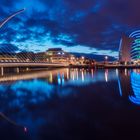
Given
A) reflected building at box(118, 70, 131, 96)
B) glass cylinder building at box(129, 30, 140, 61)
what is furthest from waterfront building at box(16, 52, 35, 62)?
reflected building at box(118, 70, 131, 96)

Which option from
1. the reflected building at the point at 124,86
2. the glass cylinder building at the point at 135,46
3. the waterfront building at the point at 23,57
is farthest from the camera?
the glass cylinder building at the point at 135,46

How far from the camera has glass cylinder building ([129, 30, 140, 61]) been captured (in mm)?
124375

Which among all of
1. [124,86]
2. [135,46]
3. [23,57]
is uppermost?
[135,46]

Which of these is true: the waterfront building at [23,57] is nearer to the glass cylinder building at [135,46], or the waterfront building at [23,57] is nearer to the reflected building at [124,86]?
the glass cylinder building at [135,46]

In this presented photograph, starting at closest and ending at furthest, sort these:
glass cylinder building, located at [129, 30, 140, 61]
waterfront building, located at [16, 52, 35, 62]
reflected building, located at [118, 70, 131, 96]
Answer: reflected building, located at [118, 70, 131, 96] → waterfront building, located at [16, 52, 35, 62] → glass cylinder building, located at [129, 30, 140, 61]

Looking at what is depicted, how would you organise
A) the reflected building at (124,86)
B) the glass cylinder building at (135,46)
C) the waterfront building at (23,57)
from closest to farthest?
1. the reflected building at (124,86)
2. the waterfront building at (23,57)
3. the glass cylinder building at (135,46)

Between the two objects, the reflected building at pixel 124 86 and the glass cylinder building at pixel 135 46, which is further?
the glass cylinder building at pixel 135 46

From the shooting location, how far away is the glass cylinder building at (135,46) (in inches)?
4897

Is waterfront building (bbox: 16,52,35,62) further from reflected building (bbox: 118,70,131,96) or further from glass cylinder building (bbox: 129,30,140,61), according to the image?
reflected building (bbox: 118,70,131,96)

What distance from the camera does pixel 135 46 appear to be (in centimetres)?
12625

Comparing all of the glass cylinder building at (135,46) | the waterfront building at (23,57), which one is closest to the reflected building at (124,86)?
the waterfront building at (23,57)

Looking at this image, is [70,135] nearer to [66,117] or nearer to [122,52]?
[66,117]

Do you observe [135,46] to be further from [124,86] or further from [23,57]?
[124,86]

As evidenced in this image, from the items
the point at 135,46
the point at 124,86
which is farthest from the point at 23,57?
the point at 124,86
